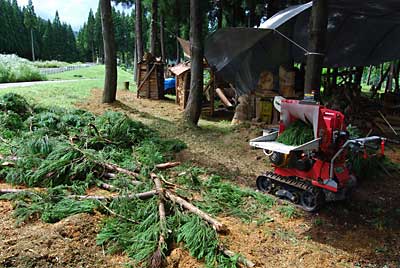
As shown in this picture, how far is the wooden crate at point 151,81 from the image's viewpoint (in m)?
13.2

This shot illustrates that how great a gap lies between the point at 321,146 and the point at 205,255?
6.19ft

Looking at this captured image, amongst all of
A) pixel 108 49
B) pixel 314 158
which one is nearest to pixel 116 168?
pixel 314 158

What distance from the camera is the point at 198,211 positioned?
335 centimetres

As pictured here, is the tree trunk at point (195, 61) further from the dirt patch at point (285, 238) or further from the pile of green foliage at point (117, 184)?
the dirt patch at point (285, 238)

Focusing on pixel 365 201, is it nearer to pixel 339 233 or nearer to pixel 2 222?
pixel 339 233

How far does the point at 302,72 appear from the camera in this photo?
29.2 ft

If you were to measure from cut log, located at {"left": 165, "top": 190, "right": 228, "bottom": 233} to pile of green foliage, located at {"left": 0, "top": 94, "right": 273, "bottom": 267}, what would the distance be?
2.5 inches

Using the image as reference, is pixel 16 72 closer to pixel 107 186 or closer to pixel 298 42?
pixel 298 42

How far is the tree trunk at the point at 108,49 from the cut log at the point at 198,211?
25.4 feet

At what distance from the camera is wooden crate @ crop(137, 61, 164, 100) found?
13227 mm

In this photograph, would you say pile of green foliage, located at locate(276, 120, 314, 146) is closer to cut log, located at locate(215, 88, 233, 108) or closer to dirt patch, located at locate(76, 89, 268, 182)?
dirt patch, located at locate(76, 89, 268, 182)

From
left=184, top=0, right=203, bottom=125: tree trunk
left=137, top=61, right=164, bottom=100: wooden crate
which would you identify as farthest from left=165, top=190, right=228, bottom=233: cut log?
left=137, top=61, right=164, bottom=100: wooden crate

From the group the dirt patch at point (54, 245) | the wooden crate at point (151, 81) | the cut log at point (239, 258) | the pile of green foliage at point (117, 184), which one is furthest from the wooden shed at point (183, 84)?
the cut log at point (239, 258)

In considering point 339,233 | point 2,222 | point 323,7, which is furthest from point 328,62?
point 2,222
